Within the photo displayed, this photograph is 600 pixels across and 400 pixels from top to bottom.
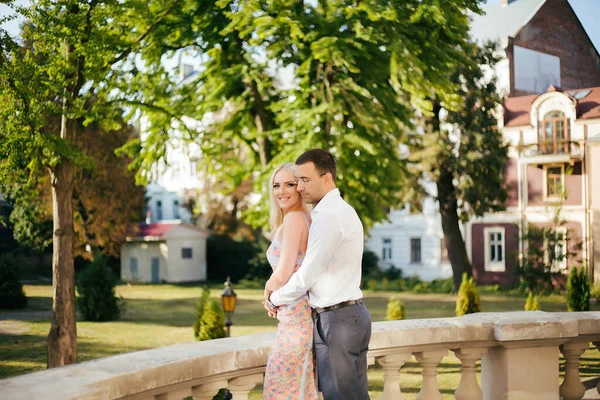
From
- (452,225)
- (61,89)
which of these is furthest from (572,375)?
(452,225)

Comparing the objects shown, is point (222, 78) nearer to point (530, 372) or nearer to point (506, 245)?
point (530, 372)

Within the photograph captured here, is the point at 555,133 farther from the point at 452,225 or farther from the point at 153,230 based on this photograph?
the point at 153,230

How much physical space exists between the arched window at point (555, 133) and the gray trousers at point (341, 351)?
820cm

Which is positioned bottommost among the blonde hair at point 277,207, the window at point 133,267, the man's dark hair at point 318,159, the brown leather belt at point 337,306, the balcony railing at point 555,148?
the window at point 133,267

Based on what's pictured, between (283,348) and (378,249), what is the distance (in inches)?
1204

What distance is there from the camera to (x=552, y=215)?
16422 millimetres

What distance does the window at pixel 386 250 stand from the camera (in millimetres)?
32812

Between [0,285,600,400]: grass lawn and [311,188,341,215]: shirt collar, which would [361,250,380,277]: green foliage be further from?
[311,188,341,215]: shirt collar

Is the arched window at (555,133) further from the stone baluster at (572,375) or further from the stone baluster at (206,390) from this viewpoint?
the stone baluster at (206,390)

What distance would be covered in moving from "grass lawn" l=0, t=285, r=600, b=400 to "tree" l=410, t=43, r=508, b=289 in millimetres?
3147

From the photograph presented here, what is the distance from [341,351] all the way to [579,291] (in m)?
10.7

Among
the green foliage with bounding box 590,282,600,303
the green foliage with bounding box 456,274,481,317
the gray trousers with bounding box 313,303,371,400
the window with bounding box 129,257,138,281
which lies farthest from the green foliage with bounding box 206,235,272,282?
the gray trousers with bounding box 313,303,371,400

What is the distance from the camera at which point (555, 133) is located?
11.4 meters

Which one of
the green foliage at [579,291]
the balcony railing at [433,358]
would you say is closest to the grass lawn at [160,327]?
the green foliage at [579,291]
